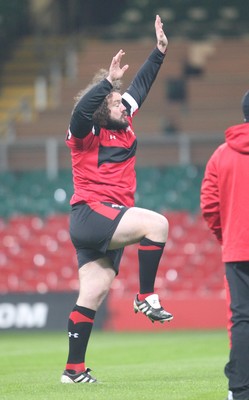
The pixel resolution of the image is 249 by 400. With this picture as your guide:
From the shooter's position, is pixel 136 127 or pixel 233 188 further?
pixel 136 127

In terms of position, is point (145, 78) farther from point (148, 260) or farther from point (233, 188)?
point (233, 188)

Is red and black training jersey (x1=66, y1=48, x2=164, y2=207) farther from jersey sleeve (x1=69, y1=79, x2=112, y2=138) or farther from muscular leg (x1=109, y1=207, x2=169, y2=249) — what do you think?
muscular leg (x1=109, y1=207, x2=169, y2=249)

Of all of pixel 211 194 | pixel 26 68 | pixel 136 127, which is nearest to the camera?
pixel 211 194

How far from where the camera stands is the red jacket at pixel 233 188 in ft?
22.4

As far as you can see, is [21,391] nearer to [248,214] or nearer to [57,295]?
[248,214]

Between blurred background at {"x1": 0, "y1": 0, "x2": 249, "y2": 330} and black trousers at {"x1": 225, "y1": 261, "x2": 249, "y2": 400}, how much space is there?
34.2 ft

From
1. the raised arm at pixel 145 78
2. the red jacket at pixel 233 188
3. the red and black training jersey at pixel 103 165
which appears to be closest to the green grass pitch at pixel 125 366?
the red jacket at pixel 233 188

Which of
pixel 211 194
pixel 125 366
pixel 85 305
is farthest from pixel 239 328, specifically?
pixel 125 366

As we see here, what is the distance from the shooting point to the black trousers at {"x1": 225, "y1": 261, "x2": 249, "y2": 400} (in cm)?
677

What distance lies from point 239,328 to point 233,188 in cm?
81

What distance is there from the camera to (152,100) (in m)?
24.6

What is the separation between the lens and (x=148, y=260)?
8570 mm

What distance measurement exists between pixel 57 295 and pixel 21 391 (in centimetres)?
920

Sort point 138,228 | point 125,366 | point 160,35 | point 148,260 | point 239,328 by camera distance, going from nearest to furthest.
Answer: point 239,328 < point 138,228 < point 148,260 < point 160,35 < point 125,366
